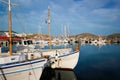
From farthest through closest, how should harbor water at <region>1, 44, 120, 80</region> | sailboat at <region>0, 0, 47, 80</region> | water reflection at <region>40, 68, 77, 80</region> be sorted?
harbor water at <region>1, 44, 120, 80</region>, water reflection at <region>40, 68, 77, 80</region>, sailboat at <region>0, 0, 47, 80</region>

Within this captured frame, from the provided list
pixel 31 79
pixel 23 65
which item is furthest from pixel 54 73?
pixel 23 65

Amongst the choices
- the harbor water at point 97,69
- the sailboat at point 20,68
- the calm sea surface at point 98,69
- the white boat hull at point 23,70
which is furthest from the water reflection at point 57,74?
the sailboat at point 20,68

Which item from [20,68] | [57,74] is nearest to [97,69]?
[57,74]

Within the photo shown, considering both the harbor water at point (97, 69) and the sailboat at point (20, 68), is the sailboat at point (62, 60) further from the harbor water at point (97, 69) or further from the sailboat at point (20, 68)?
the sailboat at point (20, 68)

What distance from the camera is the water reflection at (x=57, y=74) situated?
76.9ft

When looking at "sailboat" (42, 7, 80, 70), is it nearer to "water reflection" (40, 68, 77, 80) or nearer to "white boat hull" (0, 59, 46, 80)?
"water reflection" (40, 68, 77, 80)

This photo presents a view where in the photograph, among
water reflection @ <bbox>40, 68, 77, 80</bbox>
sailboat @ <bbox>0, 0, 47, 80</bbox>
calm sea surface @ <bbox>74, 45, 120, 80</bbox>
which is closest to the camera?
sailboat @ <bbox>0, 0, 47, 80</bbox>

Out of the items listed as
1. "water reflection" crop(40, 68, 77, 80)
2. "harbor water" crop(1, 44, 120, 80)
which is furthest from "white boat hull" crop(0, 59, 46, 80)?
"harbor water" crop(1, 44, 120, 80)

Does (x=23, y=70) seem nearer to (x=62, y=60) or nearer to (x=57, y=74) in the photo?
(x=57, y=74)

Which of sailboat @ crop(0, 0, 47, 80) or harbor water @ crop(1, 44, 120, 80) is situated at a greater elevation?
sailboat @ crop(0, 0, 47, 80)

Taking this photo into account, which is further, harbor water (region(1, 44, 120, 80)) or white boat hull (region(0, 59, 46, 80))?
harbor water (region(1, 44, 120, 80))

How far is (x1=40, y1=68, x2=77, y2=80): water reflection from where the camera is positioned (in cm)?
2345

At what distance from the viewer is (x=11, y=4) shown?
18.8m

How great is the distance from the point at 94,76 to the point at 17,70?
12862 mm
